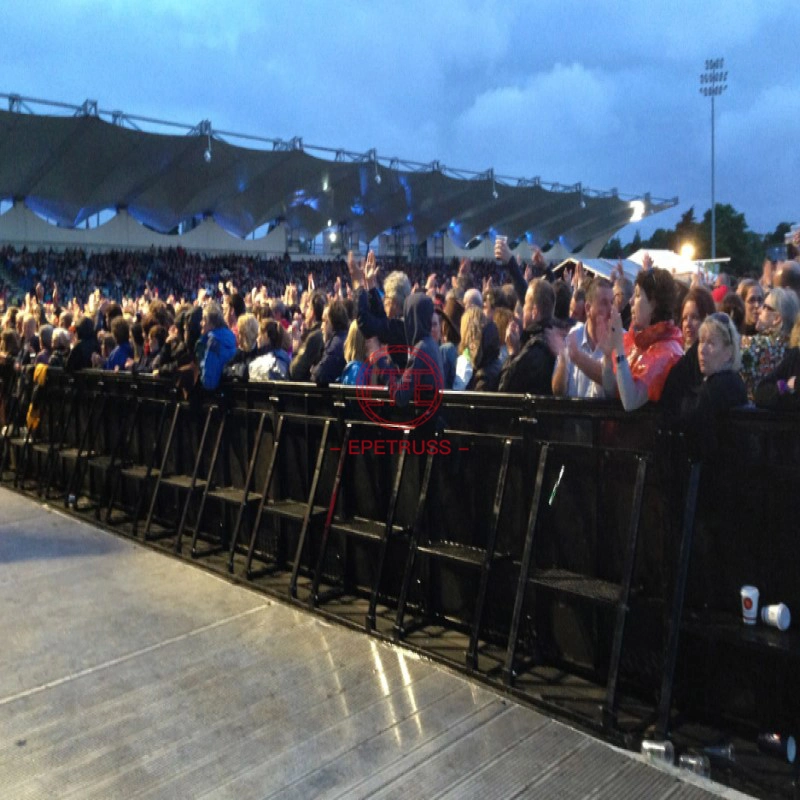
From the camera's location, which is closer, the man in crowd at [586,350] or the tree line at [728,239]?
the man in crowd at [586,350]

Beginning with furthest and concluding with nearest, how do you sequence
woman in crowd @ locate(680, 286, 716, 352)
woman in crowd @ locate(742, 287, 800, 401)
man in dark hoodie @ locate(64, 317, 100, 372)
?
1. man in dark hoodie @ locate(64, 317, 100, 372)
2. woman in crowd @ locate(742, 287, 800, 401)
3. woman in crowd @ locate(680, 286, 716, 352)

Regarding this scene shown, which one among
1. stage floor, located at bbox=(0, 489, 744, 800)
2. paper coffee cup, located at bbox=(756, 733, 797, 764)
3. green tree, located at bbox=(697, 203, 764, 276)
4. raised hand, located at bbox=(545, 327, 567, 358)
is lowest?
stage floor, located at bbox=(0, 489, 744, 800)

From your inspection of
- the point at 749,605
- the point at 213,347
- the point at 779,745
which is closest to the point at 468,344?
the point at 213,347

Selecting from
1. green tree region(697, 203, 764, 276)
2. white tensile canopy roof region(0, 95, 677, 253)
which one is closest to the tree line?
green tree region(697, 203, 764, 276)

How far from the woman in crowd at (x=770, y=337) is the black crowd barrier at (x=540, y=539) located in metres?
1.11

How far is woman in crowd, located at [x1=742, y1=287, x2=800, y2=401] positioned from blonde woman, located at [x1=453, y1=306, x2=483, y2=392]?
168cm

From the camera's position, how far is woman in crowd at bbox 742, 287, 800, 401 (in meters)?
4.28

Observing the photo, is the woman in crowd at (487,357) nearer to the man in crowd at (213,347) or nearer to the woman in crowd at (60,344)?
the man in crowd at (213,347)

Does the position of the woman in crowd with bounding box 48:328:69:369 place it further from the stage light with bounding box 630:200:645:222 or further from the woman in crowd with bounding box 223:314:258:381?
the stage light with bounding box 630:200:645:222

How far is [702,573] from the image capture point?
11.6 feet

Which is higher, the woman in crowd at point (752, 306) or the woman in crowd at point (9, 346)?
the woman in crowd at point (752, 306)

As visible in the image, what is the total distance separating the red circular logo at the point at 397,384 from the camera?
4.58 m

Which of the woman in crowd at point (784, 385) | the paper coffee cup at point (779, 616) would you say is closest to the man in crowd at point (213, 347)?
the woman in crowd at point (784, 385)

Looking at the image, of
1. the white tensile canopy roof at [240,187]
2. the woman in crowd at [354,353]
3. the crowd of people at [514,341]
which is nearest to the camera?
the crowd of people at [514,341]
